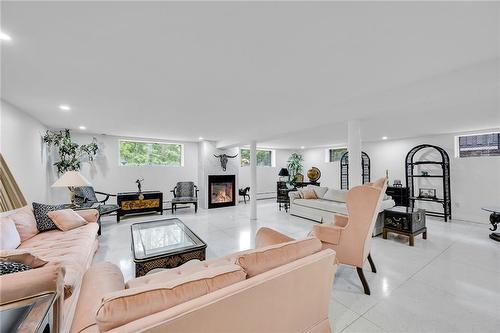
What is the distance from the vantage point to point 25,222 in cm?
265

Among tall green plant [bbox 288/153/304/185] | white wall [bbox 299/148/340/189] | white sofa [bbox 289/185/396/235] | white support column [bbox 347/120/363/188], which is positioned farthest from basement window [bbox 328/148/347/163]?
white support column [bbox 347/120/363/188]

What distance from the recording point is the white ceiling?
1.31 meters

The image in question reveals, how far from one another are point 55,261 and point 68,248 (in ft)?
1.85

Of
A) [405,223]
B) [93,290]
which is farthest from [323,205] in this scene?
[93,290]

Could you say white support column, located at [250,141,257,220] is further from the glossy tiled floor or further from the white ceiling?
the white ceiling

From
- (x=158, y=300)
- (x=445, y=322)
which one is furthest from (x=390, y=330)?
(x=158, y=300)

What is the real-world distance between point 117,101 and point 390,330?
4043mm

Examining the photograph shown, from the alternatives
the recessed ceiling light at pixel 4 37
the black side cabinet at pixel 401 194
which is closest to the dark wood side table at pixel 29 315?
the recessed ceiling light at pixel 4 37

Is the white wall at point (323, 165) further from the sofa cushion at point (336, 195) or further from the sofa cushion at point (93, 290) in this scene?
the sofa cushion at point (93, 290)

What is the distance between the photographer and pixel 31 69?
2033 millimetres

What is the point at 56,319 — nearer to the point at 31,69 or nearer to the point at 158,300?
the point at 158,300

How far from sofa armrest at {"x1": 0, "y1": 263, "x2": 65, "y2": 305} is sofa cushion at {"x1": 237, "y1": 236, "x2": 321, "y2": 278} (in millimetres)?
994

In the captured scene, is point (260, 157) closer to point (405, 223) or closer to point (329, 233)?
point (405, 223)

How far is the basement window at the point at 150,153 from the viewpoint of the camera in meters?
6.37
